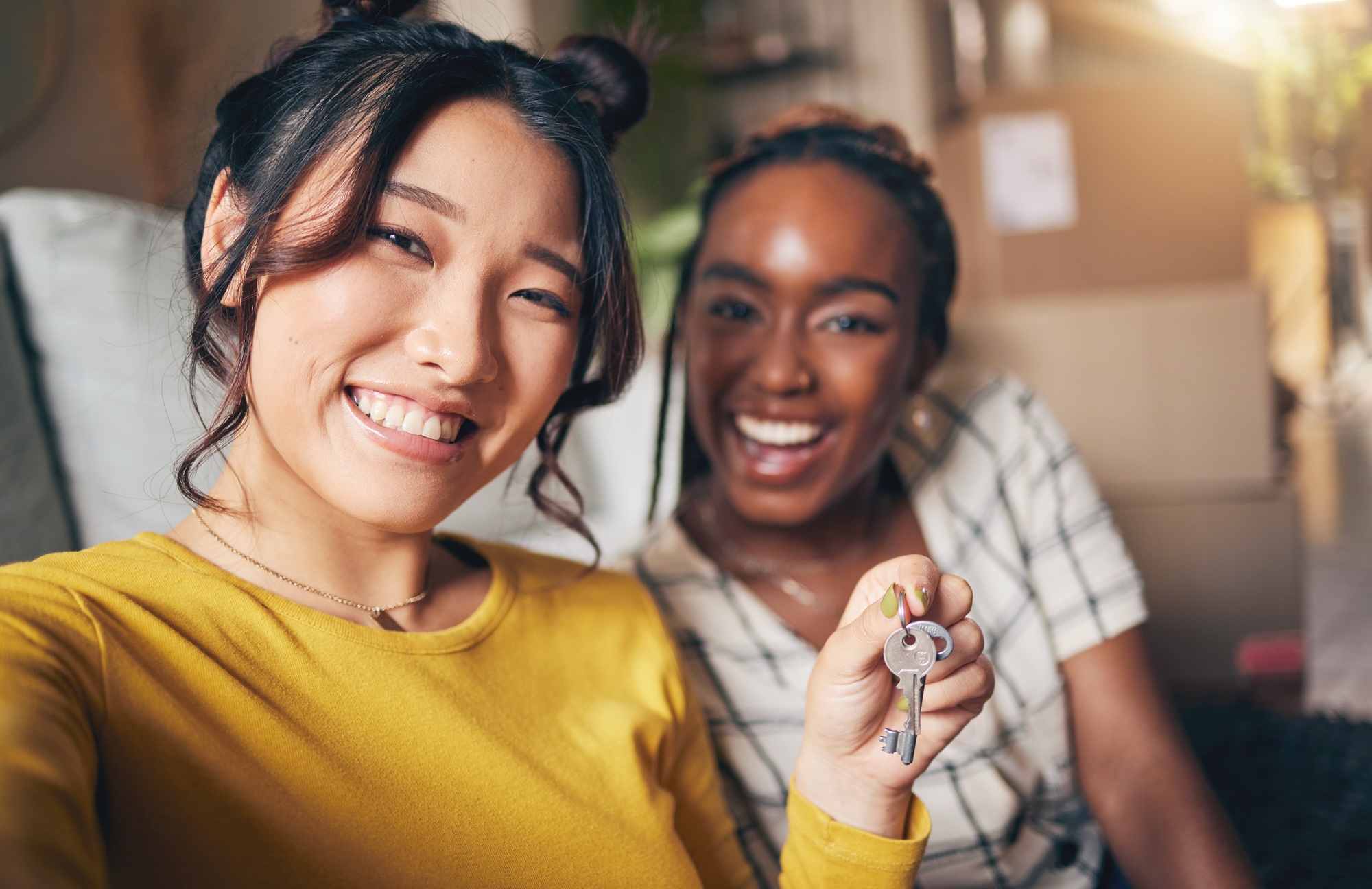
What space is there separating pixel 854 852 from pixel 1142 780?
1.41ft

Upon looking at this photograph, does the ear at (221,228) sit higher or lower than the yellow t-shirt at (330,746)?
higher

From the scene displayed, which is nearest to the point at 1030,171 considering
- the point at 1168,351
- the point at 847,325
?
the point at 1168,351

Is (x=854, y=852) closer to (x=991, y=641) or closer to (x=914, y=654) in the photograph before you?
(x=914, y=654)

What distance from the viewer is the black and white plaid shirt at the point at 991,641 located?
0.96m

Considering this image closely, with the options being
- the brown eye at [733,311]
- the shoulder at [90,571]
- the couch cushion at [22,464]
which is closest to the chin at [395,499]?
the shoulder at [90,571]

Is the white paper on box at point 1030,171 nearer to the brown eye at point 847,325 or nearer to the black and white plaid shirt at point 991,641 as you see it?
the black and white plaid shirt at point 991,641

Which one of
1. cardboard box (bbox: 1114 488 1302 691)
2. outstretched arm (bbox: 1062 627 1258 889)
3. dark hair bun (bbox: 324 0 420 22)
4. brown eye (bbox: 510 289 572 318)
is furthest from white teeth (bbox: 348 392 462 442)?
cardboard box (bbox: 1114 488 1302 691)

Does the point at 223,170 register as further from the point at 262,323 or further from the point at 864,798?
the point at 864,798

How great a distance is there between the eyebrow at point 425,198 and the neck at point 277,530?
0.61 feet

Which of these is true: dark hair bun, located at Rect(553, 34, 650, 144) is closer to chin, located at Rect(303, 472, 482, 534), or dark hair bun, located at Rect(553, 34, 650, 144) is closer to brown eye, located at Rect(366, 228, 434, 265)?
brown eye, located at Rect(366, 228, 434, 265)

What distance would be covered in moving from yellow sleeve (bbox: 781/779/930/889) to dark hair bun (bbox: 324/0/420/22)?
65 cm

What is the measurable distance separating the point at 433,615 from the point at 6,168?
4.02 feet

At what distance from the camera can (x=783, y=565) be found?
1.14 m

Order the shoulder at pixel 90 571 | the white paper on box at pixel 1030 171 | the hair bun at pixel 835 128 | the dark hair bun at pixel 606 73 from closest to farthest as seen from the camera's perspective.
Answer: the shoulder at pixel 90 571, the dark hair bun at pixel 606 73, the hair bun at pixel 835 128, the white paper on box at pixel 1030 171
